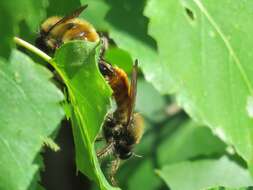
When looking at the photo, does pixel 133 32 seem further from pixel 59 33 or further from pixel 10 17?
pixel 10 17

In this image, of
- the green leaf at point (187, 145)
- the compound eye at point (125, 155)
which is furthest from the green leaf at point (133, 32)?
the green leaf at point (187, 145)

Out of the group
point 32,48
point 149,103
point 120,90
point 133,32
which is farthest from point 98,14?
point 149,103

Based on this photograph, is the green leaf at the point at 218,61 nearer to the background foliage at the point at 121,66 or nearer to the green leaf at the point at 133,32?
the background foliage at the point at 121,66

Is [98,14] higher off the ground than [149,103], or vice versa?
[98,14]

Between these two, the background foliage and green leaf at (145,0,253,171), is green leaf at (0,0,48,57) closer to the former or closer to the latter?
the background foliage

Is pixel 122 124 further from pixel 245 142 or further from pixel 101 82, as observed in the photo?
pixel 101 82
